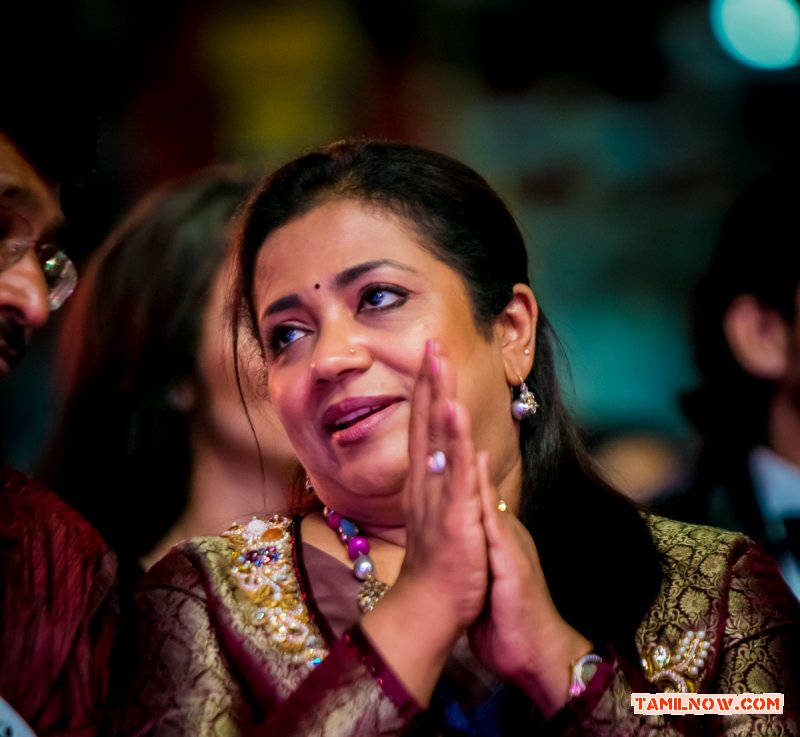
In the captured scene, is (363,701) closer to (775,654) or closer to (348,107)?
(775,654)

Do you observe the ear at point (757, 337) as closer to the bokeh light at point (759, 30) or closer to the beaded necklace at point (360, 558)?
the bokeh light at point (759, 30)

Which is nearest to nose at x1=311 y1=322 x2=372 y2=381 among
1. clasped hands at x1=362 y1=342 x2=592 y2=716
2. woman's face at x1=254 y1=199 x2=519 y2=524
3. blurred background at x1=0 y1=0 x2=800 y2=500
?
woman's face at x1=254 y1=199 x2=519 y2=524

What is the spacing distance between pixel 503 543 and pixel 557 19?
1491 millimetres

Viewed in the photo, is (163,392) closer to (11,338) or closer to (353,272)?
(11,338)

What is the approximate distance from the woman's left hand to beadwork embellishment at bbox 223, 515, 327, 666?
250 mm

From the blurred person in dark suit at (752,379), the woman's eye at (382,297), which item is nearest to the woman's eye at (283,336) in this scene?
the woman's eye at (382,297)

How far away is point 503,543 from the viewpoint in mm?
1529

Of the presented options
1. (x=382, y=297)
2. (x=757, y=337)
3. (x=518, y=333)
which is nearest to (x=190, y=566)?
(x=382, y=297)

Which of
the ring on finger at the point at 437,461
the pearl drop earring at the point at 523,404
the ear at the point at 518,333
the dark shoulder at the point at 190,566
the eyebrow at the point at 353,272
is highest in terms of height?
the eyebrow at the point at 353,272

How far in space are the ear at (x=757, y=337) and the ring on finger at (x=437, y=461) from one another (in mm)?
953

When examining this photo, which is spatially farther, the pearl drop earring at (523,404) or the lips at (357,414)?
the pearl drop earring at (523,404)

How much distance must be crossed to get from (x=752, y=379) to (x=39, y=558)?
1336 millimetres

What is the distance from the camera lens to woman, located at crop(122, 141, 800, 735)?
1.51 m

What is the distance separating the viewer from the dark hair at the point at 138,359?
224 cm
